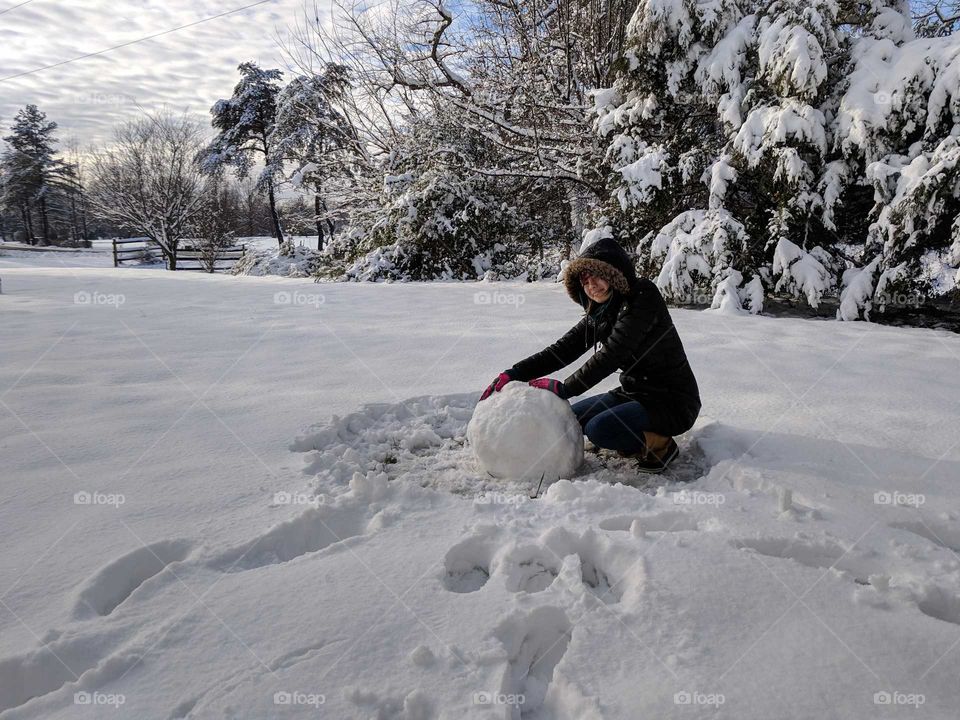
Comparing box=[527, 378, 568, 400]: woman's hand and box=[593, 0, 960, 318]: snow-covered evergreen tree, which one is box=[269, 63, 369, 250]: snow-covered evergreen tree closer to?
box=[593, 0, 960, 318]: snow-covered evergreen tree

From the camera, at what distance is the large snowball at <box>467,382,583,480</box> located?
2.74m

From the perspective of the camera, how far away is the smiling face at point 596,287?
302 centimetres

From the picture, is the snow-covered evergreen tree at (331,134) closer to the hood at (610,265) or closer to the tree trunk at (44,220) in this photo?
the hood at (610,265)

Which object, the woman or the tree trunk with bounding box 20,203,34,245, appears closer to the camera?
the woman

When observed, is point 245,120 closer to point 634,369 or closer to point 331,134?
point 331,134

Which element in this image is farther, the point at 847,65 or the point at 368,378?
the point at 847,65

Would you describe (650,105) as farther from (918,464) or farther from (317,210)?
(317,210)

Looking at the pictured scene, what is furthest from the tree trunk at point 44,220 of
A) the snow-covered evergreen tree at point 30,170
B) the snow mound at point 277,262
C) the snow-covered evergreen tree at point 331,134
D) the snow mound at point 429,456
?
the snow mound at point 429,456

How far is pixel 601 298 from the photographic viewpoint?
3.08 metres

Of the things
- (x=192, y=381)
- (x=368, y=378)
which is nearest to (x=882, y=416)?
(x=368, y=378)

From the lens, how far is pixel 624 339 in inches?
115

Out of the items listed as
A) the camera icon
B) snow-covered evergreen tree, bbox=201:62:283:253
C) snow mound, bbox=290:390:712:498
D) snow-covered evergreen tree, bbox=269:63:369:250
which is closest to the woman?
snow mound, bbox=290:390:712:498

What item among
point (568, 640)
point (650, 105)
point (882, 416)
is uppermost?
point (650, 105)

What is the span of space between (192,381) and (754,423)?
3555mm
